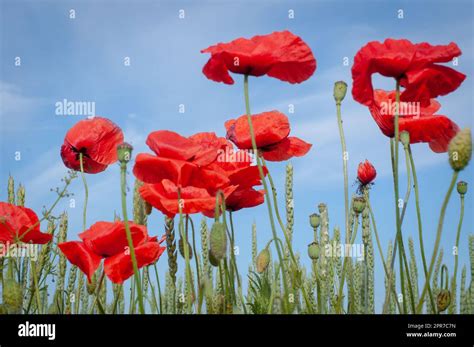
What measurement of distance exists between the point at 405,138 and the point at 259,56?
330 mm

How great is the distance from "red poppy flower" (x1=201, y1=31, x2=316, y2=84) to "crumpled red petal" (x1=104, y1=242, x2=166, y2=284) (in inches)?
14.2

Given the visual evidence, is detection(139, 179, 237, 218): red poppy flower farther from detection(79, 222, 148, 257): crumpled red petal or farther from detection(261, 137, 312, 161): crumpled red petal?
detection(261, 137, 312, 161): crumpled red petal

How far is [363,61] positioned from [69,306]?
0.84m

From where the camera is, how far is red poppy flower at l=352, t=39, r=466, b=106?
117cm

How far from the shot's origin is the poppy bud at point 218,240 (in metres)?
1.12

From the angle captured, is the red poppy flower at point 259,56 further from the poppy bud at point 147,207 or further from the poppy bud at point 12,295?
the poppy bud at point 12,295

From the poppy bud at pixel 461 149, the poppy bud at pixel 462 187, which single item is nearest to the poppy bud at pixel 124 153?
the poppy bud at pixel 461 149

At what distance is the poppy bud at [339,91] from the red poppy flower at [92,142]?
464 mm

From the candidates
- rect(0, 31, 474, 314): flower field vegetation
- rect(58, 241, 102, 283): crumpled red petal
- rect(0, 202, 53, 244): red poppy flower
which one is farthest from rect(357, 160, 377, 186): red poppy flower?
rect(0, 202, 53, 244): red poppy flower

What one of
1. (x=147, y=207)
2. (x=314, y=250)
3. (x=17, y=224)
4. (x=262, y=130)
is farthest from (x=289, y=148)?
(x=17, y=224)

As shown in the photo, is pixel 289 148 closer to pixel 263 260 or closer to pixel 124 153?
pixel 263 260

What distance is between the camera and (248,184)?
1258 mm
